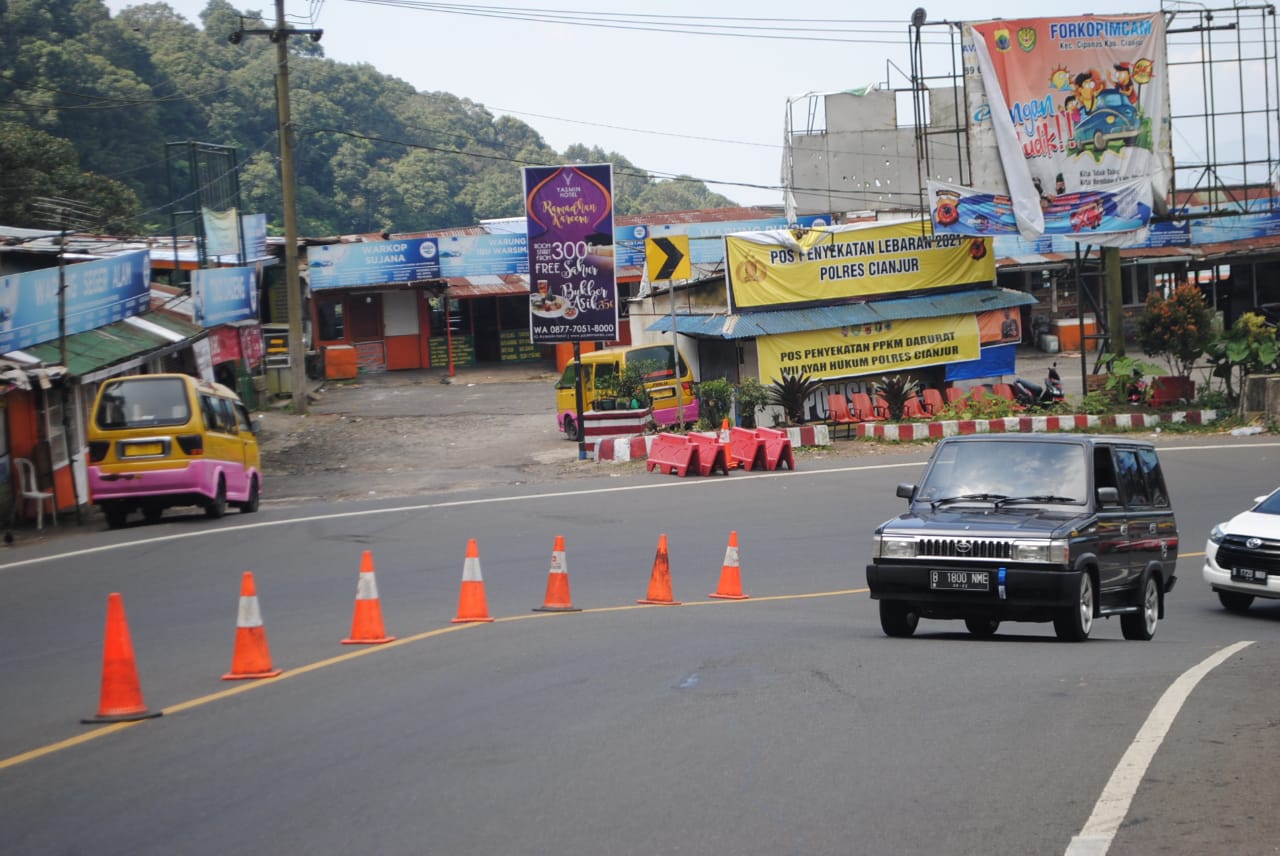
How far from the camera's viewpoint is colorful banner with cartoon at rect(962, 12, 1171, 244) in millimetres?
33000

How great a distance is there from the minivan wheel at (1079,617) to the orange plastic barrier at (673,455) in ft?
48.6

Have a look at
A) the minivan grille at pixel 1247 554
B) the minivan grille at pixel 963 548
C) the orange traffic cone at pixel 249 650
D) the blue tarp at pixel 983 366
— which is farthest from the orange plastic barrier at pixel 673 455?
the orange traffic cone at pixel 249 650

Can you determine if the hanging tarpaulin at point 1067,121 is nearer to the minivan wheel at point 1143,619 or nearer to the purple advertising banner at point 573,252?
the purple advertising banner at point 573,252

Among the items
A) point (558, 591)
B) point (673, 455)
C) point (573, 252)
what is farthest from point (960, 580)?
point (573, 252)

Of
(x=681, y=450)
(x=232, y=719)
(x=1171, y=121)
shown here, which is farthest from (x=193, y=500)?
(x=1171, y=121)

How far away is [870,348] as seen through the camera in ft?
112

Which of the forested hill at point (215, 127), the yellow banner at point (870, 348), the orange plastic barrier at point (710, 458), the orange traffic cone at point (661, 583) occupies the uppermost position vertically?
the forested hill at point (215, 127)

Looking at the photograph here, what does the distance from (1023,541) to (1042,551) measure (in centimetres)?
16

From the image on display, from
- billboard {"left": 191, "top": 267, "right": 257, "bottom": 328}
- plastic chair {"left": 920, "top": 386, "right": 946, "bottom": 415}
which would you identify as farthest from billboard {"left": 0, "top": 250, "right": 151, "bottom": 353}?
plastic chair {"left": 920, "top": 386, "right": 946, "bottom": 415}

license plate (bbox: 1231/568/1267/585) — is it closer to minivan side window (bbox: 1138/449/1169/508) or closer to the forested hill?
minivan side window (bbox: 1138/449/1169/508)

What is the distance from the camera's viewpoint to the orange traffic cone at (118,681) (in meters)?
8.12

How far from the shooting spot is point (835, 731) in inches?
279

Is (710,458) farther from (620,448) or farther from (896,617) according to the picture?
(896,617)

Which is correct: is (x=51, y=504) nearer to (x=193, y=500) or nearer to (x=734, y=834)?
(x=193, y=500)
